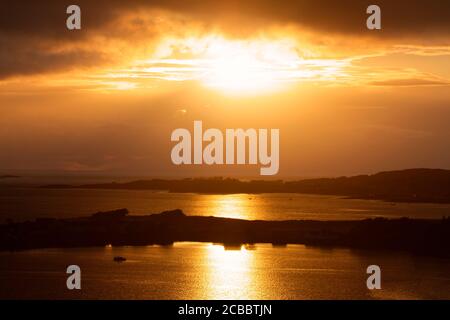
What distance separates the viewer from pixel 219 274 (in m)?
38.6

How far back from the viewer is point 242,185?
193 meters

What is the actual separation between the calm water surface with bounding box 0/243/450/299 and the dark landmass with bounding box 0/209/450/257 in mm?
2455

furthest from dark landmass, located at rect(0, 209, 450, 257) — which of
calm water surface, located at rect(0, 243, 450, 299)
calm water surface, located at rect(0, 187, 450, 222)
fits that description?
calm water surface, located at rect(0, 187, 450, 222)

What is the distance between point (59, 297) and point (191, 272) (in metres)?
10.0

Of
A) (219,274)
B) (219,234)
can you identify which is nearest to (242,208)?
(219,234)

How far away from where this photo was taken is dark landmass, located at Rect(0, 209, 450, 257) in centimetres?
4862

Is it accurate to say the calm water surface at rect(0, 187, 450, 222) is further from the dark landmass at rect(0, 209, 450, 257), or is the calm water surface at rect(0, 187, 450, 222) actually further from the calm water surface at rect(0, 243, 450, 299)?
the calm water surface at rect(0, 243, 450, 299)

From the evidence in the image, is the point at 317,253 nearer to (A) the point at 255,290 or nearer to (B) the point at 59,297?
(A) the point at 255,290

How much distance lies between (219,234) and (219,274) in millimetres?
17131

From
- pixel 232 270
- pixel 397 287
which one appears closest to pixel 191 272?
pixel 232 270

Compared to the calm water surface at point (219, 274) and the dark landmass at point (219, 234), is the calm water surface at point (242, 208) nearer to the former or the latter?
the dark landmass at point (219, 234)

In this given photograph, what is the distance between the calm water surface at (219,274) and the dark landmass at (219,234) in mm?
2455
